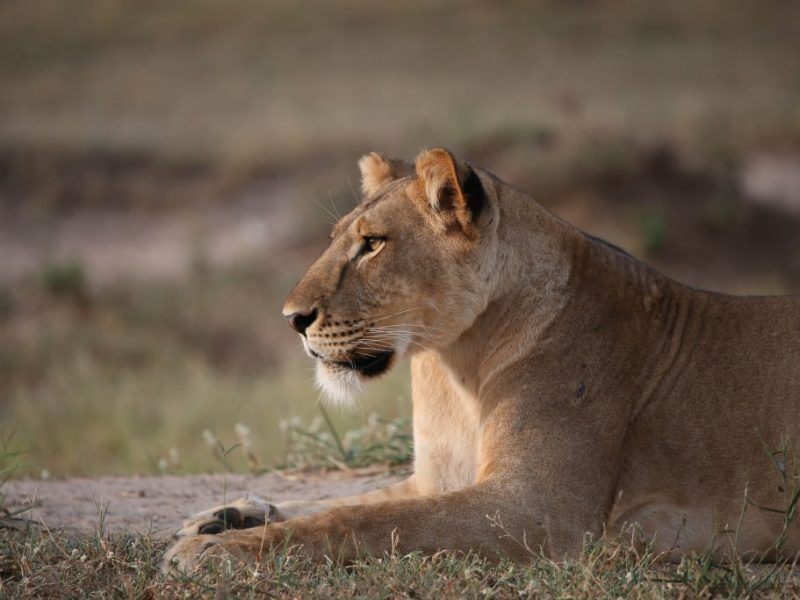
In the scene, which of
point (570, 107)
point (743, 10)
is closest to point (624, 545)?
point (570, 107)

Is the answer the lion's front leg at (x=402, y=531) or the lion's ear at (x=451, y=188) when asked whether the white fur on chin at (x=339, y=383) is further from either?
the lion's ear at (x=451, y=188)

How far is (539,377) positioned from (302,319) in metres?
0.80

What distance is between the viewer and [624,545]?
3.64 m

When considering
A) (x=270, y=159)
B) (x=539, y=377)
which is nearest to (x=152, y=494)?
(x=539, y=377)

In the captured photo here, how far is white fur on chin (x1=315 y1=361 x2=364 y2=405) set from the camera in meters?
4.01

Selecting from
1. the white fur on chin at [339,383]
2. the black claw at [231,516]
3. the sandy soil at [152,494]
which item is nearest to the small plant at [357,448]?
the sandy soil at [152,494]

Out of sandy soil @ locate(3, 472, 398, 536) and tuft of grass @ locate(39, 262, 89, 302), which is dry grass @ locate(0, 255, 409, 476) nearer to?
tuft of grass @ locate(39, 262, 89, 302)

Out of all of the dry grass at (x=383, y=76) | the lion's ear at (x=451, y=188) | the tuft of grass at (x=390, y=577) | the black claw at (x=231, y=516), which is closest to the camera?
the tuft of grass at (x=390, y=577)

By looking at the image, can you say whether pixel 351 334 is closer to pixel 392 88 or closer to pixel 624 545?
pixel 624 545

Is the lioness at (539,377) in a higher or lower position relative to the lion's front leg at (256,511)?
higher

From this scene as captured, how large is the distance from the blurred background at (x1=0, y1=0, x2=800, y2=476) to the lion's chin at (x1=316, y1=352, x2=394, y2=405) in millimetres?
711

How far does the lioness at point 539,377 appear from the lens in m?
3.70

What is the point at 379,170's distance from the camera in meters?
4.49

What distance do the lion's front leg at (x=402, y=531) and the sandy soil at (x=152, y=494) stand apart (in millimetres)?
710
